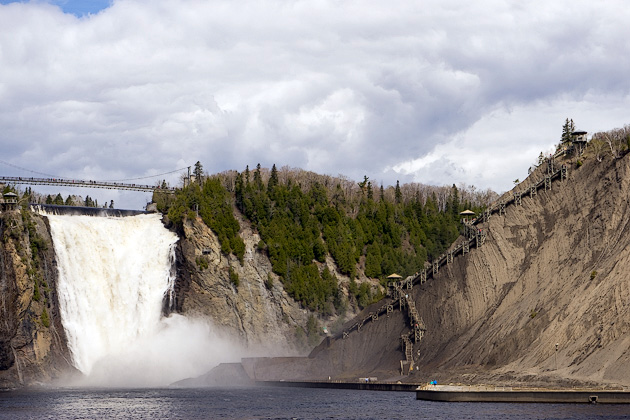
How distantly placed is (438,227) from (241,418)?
4566 inches

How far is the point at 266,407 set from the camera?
91375mm

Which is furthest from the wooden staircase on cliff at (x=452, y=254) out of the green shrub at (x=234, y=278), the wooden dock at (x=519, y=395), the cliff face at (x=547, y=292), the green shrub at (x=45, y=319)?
the green shrub at (x=45, y=319)

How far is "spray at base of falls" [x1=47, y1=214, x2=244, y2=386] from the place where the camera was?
139375 millimetres

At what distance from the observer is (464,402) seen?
90.4 m

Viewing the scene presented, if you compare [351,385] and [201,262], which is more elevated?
[201,262]

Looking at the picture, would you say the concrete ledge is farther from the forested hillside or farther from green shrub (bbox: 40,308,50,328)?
the forested hillside

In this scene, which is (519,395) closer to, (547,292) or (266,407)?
(547,292)

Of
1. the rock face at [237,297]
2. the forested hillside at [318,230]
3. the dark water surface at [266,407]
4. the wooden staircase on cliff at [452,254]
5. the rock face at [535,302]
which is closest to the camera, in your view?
the dark water surface at [266,407]

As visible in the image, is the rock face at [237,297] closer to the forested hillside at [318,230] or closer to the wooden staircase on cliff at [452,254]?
the forested hillside at [318,230]

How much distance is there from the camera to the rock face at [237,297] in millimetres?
153500

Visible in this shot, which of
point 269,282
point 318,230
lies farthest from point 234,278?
point 318,230

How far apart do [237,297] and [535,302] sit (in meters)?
65.7

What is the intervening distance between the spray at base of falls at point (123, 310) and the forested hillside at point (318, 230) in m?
9.01

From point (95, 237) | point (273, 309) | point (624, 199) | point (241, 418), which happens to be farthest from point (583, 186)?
point (95, 237)
